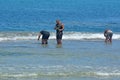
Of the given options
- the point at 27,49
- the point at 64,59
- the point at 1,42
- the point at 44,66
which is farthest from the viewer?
the point at 1,42

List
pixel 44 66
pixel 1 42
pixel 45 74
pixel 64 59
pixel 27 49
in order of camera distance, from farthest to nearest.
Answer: pixel 1 42 → pixel 27 49 → pixel 64 59 → pixel 44 66 → pixel 45 74

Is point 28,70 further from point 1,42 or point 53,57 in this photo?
point 1,42

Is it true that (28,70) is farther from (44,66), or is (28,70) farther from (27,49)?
(27,49)

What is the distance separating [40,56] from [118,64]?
406cm

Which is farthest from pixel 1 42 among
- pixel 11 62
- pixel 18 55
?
pixel 11 62

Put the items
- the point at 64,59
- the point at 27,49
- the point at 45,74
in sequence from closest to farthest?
the point at 45,74 < the point at 64,59 < the point at 27,49

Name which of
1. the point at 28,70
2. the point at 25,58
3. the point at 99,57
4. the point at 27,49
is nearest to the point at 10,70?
the point at 28,70

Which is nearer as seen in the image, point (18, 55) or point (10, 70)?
point (10, 70)

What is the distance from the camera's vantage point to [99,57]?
25984mm

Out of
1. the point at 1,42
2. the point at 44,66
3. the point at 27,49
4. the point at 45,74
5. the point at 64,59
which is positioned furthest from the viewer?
the point at 1,42

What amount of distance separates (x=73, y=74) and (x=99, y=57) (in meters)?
5.67

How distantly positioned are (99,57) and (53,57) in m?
2.13

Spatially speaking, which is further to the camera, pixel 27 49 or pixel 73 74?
pixel 27 49

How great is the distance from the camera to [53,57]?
25469 mm
